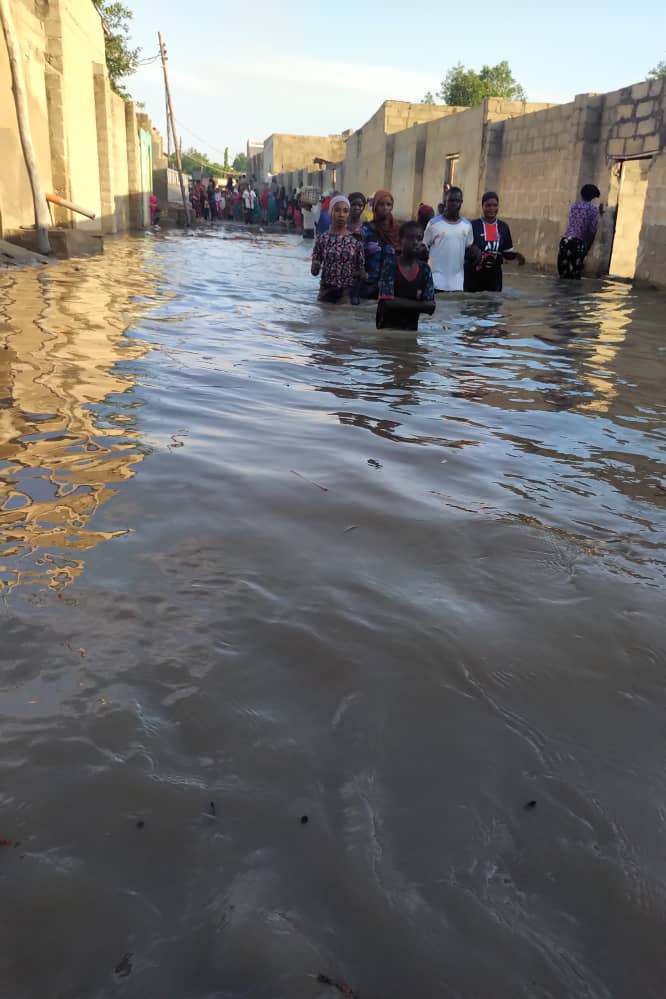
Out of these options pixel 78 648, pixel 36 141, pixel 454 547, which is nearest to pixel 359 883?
pixel 78 648

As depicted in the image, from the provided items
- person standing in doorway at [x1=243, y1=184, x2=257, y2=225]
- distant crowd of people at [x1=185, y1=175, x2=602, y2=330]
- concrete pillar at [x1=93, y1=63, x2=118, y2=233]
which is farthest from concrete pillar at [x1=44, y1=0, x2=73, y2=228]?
person standing in doorway at [x1=243, y1=184, x2=257, y2=225]

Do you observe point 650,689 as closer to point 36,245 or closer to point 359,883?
point 359,883

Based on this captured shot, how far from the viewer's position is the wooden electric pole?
11.3 metres

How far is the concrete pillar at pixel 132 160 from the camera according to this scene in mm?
24656

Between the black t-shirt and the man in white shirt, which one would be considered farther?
the black t-shirt

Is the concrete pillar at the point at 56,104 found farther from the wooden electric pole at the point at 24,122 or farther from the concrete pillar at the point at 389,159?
the concrete pillar at the point at 389,159

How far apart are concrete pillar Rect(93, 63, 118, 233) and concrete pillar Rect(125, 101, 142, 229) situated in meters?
4.92

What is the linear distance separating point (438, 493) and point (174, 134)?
34.3 metres

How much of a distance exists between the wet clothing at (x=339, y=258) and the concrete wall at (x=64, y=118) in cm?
633

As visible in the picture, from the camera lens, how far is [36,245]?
500 inches

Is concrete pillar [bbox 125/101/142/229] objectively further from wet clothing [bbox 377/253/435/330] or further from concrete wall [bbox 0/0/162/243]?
wet clothing [bbox 377/253/435/330]

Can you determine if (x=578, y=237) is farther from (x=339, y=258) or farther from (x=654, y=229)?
(x=339, y=258)

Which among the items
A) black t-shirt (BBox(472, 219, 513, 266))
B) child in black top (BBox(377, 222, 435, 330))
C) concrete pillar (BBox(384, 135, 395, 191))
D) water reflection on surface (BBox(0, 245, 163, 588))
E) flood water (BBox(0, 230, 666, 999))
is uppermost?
concrete pillar (BBox(384, 135, 395, 191))

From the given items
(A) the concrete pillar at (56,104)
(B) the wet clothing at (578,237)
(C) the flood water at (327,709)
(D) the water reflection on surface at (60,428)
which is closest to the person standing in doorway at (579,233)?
(B) the wet clothing at (578,237)
